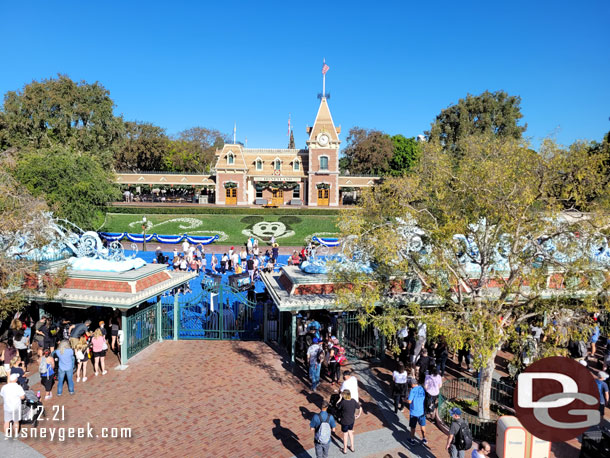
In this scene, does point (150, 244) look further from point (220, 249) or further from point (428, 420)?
point (428, 420)

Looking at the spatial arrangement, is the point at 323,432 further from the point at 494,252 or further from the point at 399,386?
the point at 494,252

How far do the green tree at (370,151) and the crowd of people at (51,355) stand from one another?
55309 millimetres

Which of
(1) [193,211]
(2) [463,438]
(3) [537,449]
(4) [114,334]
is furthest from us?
(1) [193,211]

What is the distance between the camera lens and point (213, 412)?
10.5 meters

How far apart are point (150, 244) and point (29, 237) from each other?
2199 cm

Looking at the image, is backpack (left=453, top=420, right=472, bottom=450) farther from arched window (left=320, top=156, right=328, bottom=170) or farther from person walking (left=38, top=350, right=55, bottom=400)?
arched window (left=320, top=156, right=328, bottom=170)

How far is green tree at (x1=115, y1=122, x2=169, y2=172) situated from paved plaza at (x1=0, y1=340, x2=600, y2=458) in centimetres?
5407

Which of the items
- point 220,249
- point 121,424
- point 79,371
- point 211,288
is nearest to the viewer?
point 121,424

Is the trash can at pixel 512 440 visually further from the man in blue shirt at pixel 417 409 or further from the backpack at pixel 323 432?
the backpack at pixel 323 432

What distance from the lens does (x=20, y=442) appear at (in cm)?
895

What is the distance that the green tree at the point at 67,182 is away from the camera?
25719mm

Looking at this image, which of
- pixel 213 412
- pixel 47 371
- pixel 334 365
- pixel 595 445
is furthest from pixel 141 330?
pixel 595 445

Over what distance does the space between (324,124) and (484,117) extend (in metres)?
17.4

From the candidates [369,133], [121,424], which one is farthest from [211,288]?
[369,133]
